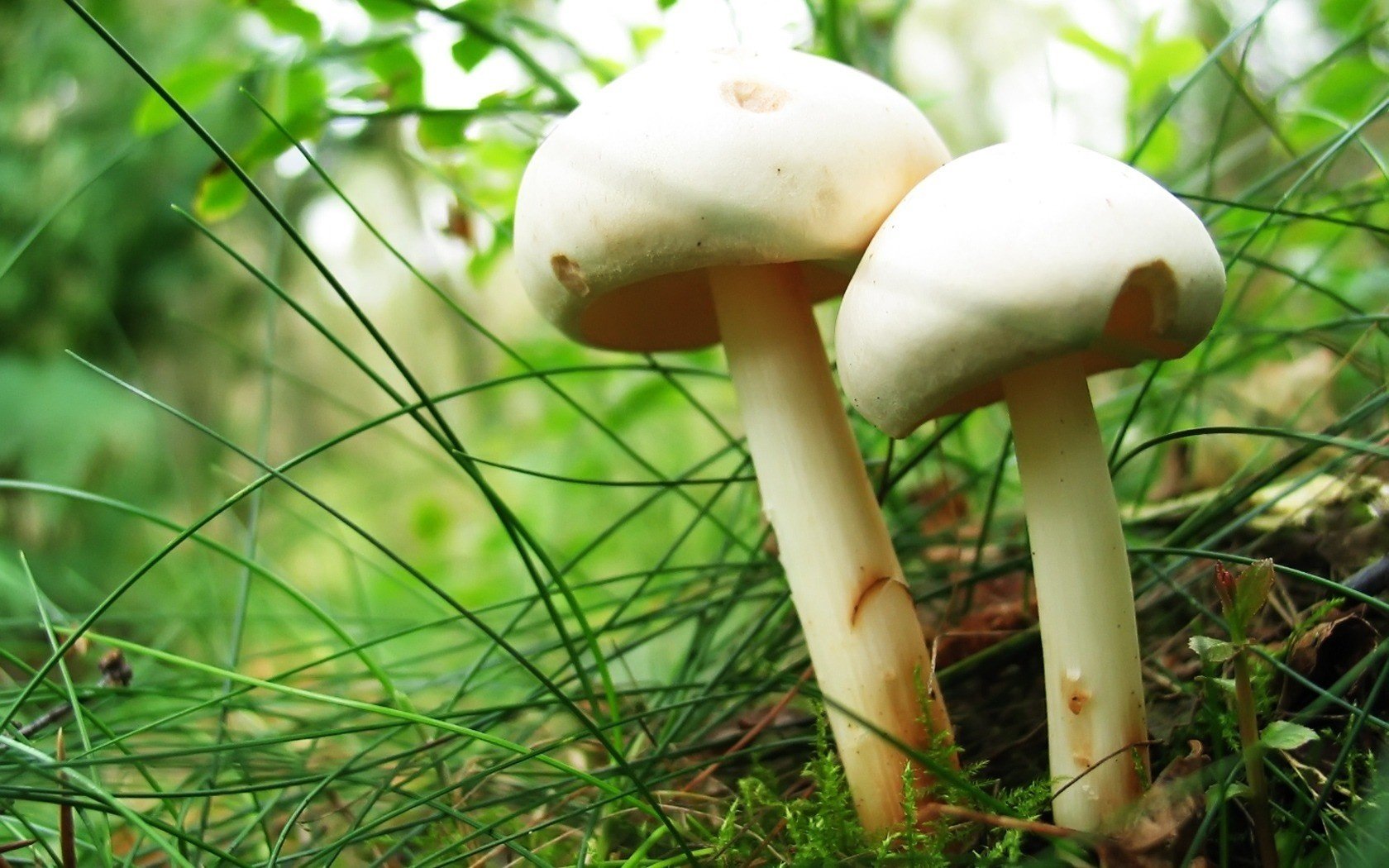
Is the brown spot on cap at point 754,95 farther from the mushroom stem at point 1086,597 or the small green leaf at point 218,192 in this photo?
the small green leaf at point 218,192

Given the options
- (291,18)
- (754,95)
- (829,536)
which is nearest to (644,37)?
(291,18)

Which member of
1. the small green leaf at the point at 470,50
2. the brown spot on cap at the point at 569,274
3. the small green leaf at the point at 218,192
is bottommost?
the brown spot on cap at the point at 569,274

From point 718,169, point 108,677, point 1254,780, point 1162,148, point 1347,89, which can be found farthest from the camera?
point 1162,148

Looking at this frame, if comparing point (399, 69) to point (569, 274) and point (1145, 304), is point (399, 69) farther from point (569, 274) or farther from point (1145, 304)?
point (1145, 304)

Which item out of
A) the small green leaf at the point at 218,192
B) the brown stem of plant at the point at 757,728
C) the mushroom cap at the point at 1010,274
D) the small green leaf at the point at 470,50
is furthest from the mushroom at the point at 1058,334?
the small green leaf at the point at 218,192

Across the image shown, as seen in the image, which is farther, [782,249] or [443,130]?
[443,130]

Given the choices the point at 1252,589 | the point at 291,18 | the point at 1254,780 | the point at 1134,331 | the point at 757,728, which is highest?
the point at 291,18
